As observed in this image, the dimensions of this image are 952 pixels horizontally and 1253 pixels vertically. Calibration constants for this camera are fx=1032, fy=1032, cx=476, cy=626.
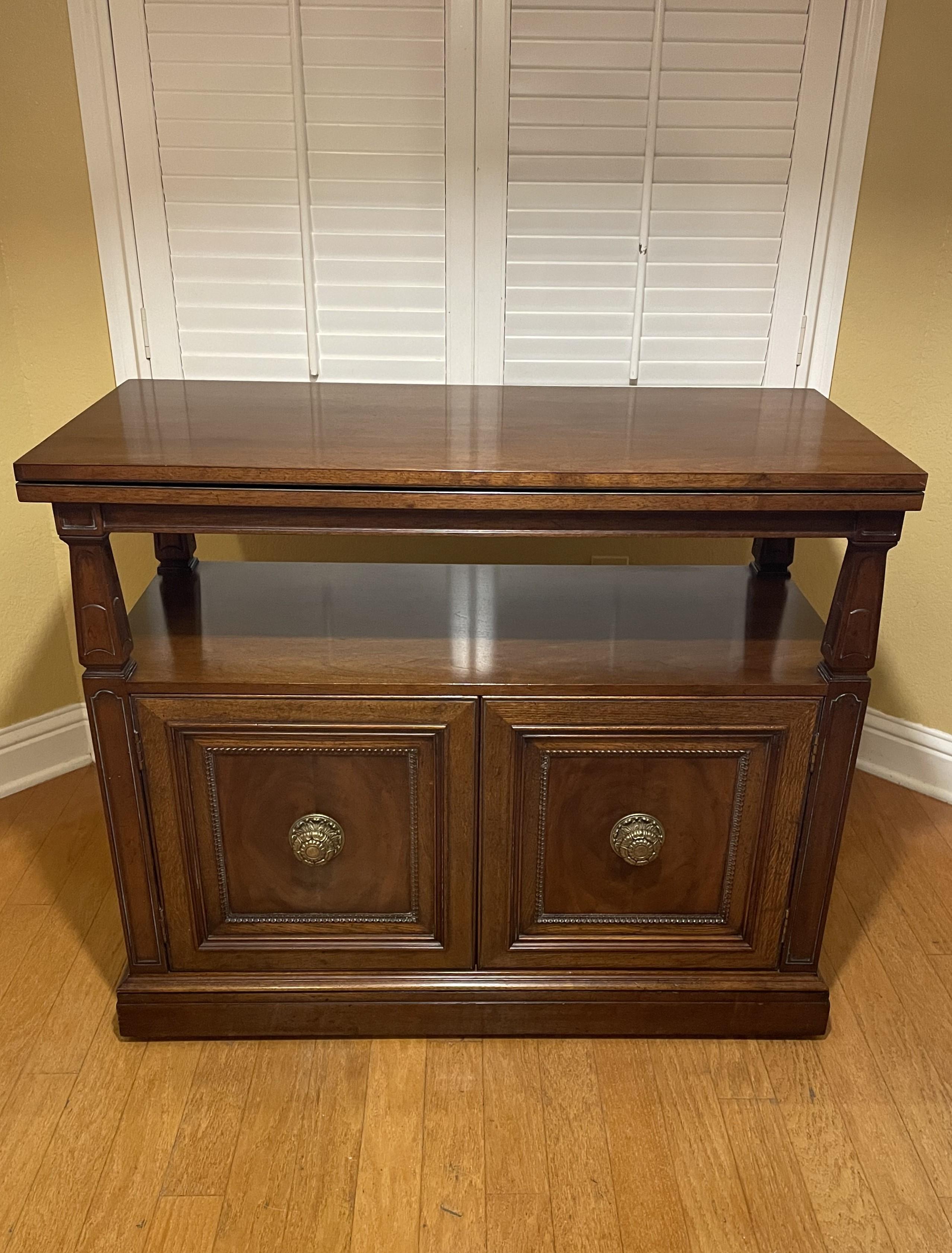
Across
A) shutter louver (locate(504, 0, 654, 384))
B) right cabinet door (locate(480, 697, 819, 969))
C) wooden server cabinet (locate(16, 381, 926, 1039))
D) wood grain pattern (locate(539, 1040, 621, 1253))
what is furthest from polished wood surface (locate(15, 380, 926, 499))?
wood grain pattern (locate(539, 1040, 621, 1253))

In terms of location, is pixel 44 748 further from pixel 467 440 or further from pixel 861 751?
pixel 861 751

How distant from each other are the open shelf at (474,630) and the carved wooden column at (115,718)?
2.3 inches

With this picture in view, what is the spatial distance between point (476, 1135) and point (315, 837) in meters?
0.54

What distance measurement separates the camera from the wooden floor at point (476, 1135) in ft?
4.97

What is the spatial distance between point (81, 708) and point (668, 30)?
6.56 feet

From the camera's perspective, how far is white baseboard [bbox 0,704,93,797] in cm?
247

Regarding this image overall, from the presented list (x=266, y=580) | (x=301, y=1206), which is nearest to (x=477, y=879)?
(x=301, y=1206)

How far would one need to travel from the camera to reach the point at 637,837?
171 centimetres

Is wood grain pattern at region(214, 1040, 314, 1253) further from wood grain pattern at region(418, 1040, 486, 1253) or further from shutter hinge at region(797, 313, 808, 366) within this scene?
shutter hinge at region(797, 313, 808, 366)

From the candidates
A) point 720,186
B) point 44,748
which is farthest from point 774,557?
point 44,748

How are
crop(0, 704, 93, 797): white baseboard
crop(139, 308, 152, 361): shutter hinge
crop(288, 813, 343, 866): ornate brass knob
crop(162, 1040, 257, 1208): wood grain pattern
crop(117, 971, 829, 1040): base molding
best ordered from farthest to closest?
crop(0, 704, 93, 797): white baseboard
crop(139, 308, 152, 361): shutter hinge
crop(117, 971, 829, 1040): base molding
crop(288, 813, 343, 866): ornate brass knob
crop(162, 1040, 257, 1208): wood grain pattern

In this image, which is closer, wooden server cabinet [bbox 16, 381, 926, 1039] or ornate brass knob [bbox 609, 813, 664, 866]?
wooden server cabinet [bbox 16, 381, 926, 1039]

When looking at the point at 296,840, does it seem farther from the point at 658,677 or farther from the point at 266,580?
the point at 658,677

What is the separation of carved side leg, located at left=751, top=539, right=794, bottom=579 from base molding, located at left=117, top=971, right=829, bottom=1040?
736 millimetres
